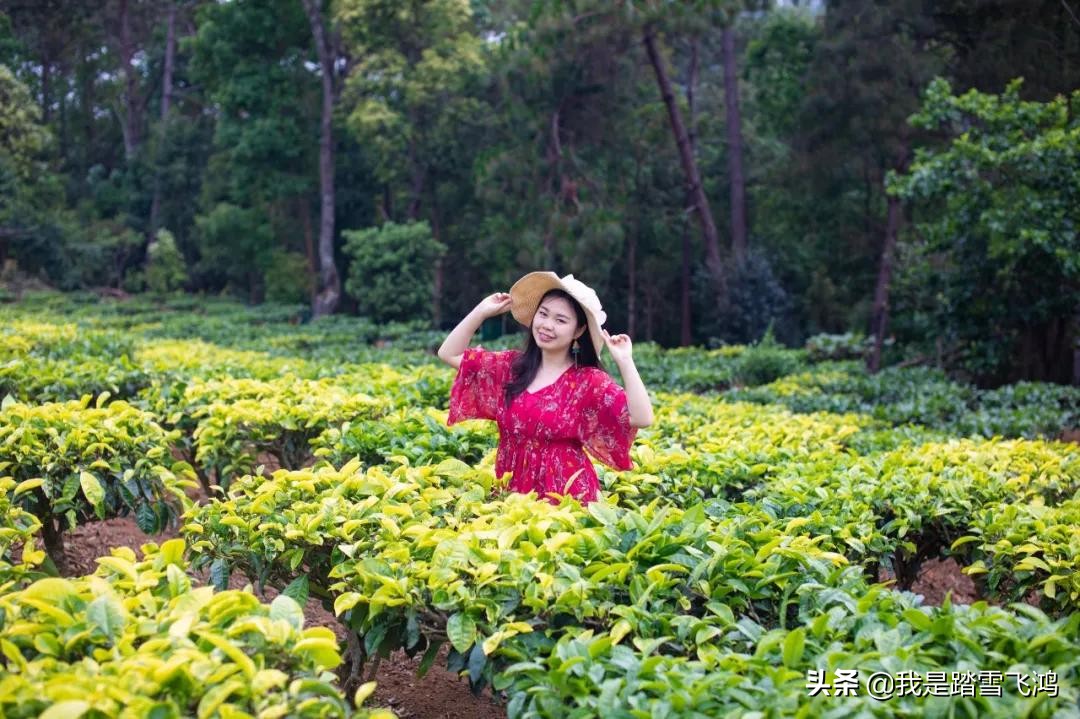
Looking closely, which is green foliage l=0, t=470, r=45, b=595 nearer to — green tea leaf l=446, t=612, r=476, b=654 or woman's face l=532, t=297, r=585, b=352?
green tea leaf l=446, t=612, r=476, b=654

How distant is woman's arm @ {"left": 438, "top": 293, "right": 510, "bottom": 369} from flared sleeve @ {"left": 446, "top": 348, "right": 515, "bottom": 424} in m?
0.06

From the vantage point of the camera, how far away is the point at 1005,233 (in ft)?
31.1

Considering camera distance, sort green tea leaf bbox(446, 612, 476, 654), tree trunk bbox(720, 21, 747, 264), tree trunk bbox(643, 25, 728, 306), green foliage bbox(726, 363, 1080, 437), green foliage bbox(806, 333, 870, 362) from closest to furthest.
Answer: green tea leaf bbox(446, 612, 476, 654) → green foliage bbox(726, 363, 1080, 437) → green foliage bbox(806, 333, 870, 362) → tree trunk bbox(643, 25, 728, 306) → tree trunk bbox(720, 21, 747, 264)

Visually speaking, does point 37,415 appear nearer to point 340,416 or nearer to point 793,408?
point 340,416

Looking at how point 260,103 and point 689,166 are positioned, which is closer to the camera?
point 689,166

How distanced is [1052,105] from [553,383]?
7914mm

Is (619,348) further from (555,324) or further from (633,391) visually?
(555,324)

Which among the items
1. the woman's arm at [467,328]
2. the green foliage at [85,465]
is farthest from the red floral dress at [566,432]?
the green foliage at [85,465]

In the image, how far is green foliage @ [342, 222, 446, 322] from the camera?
798 inches

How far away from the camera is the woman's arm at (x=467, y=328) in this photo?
145 inches

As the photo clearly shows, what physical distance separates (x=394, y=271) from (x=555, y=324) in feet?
56.8

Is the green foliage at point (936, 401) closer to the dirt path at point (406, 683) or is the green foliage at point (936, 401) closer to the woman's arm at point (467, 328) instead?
the dirt path at point (406, 683)

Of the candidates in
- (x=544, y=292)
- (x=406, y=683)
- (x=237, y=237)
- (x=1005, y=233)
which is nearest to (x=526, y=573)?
(x=544, y=292)

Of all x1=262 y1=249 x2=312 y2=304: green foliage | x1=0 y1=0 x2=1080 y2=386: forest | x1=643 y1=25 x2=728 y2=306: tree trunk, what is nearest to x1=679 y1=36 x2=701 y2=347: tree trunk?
x1=0 y1=0 x2=1080 y2=386: forest
